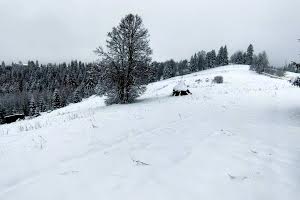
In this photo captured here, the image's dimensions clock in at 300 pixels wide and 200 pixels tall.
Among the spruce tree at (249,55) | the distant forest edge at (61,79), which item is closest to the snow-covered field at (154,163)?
the distant forest edge at (61,79)

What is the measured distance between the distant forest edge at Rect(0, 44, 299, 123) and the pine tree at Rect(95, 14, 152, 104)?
23.0m

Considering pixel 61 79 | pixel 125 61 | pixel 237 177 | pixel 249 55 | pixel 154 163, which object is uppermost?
pixel 249 55

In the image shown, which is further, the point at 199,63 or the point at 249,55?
the point at 199,63

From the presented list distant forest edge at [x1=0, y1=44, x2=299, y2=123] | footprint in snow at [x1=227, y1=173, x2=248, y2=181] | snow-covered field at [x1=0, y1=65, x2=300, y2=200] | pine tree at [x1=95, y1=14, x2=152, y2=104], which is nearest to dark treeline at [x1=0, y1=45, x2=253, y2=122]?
distant forest edge at [x1=0, y1=44, x2=299, y2=123]

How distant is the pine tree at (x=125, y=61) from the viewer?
22438mm

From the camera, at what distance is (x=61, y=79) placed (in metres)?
162

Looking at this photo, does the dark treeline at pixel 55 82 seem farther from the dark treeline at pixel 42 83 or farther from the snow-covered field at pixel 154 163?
the snow-covered field at pixel 154 163

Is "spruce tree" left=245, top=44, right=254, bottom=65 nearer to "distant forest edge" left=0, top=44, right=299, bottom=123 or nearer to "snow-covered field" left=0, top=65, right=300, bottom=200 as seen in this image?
"distant forest edge" left=0, top=44, right=299, bottom=123

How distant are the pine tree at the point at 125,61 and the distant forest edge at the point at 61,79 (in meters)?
23.0

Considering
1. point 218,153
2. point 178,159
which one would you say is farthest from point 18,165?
point 218,153

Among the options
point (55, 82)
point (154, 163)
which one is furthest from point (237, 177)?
point (55, 82)

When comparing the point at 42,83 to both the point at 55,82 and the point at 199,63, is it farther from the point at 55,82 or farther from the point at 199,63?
the point at 199,63

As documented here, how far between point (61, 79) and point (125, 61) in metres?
149

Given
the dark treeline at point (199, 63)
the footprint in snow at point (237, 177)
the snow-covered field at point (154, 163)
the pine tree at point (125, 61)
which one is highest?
the dark treeline at point (199, 63)
